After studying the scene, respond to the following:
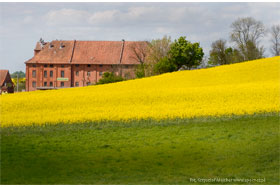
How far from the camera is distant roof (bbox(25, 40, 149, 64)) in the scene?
3788 inches

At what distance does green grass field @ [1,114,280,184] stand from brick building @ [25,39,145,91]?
75541 mm

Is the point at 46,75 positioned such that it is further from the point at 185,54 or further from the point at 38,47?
the point at 185,54

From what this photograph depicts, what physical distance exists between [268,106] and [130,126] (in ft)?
24.6

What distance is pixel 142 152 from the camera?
16.1 metres

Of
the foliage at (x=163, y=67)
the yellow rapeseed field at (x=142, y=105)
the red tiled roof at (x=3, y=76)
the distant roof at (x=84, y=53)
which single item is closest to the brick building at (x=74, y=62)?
the distant roof at (x=84, y=53)

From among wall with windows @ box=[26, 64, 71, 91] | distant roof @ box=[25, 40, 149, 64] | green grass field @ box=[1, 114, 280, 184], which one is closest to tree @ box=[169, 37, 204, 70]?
distant roof @ box=[25, 40, 149, 64]

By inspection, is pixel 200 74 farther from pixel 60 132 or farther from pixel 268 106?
pixel 60 132

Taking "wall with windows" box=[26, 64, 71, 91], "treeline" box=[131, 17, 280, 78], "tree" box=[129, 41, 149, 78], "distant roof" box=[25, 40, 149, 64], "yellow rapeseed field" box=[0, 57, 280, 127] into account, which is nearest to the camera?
"yellow rapeseed field" box=[0, 57, 280, 127]

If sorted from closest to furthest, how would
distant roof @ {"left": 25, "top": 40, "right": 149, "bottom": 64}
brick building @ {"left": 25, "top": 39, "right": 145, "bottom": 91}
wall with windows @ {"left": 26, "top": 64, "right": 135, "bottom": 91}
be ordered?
distant roof @ {"left": 25, "top": 40, "right": 149, "bottom": 64} < brick building @ {"left": 25, "top": 39, "right": 145, "bottom": 91} < wall with windows @ {"left": 26, "top": 64, "right": 135, "bottom": 91}

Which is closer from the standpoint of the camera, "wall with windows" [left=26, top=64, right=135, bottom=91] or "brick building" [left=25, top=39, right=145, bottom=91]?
"brick building" [left=25, top=39, right=145, bottom=91]

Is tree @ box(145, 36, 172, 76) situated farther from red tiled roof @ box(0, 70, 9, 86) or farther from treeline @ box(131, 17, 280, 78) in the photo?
red tiled roof @ box(0, 70, 9, 86)

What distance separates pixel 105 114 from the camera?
73.0 feet

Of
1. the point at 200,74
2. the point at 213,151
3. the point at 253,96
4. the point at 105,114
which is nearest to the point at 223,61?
the point at 200,74

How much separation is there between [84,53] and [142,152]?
274 feet
